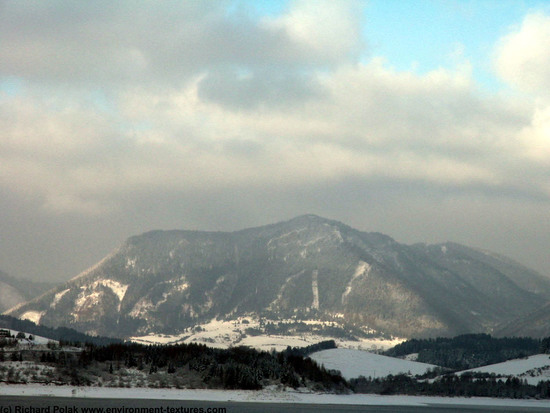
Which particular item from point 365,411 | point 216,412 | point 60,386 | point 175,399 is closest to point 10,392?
point 60,386

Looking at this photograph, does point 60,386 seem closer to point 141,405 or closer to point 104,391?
point 104,391

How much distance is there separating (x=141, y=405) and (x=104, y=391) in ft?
138

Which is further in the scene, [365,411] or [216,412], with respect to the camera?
[365,411]

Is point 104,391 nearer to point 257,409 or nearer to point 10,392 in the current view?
point 10,392

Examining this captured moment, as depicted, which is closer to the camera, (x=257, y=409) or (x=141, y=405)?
(x=141, y=405)

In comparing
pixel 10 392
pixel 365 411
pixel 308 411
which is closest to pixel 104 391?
pixel 10 392

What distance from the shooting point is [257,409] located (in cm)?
17638

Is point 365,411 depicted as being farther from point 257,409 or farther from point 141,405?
point 141,405

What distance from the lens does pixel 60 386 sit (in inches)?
7805

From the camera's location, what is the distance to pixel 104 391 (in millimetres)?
198625

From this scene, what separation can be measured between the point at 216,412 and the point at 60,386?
58.9m

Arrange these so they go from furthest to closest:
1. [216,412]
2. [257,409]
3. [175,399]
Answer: [175,399], [257,409], [216,412]

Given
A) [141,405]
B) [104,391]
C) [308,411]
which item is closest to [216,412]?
[141,405]

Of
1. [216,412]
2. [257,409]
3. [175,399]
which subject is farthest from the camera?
[175,399]
